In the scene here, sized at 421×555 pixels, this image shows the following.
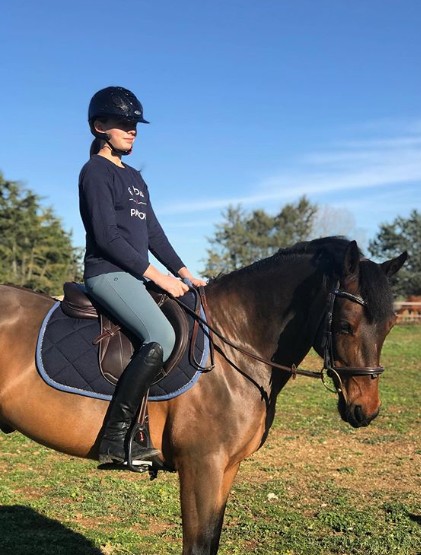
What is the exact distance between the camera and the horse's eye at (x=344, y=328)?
3.17m

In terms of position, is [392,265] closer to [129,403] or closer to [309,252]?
[309,252]

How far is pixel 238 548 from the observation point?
4781 mm

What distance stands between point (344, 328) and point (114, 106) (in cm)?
195

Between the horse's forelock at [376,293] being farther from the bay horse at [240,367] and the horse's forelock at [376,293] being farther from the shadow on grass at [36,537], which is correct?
the shadow on grass at [36,537]

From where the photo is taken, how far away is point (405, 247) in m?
44.6

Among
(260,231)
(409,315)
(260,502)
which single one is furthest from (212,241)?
(260,502)

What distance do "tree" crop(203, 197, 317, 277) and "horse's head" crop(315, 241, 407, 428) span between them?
46.8 m

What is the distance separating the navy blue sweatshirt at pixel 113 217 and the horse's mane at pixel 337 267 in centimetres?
66

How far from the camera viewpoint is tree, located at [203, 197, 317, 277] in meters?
51.8

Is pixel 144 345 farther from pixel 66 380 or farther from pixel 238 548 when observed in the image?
pixel 238 548

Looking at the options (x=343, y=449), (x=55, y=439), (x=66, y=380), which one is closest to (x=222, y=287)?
(x=66, y=380)

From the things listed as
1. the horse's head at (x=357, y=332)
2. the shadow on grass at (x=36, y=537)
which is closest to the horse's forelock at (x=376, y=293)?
the horse's head at (x=357, y=332)

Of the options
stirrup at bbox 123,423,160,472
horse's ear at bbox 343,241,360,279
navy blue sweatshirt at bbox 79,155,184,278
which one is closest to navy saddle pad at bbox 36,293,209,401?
stirrup at bbox 123,423,160,472

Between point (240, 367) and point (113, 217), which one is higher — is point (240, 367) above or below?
below
